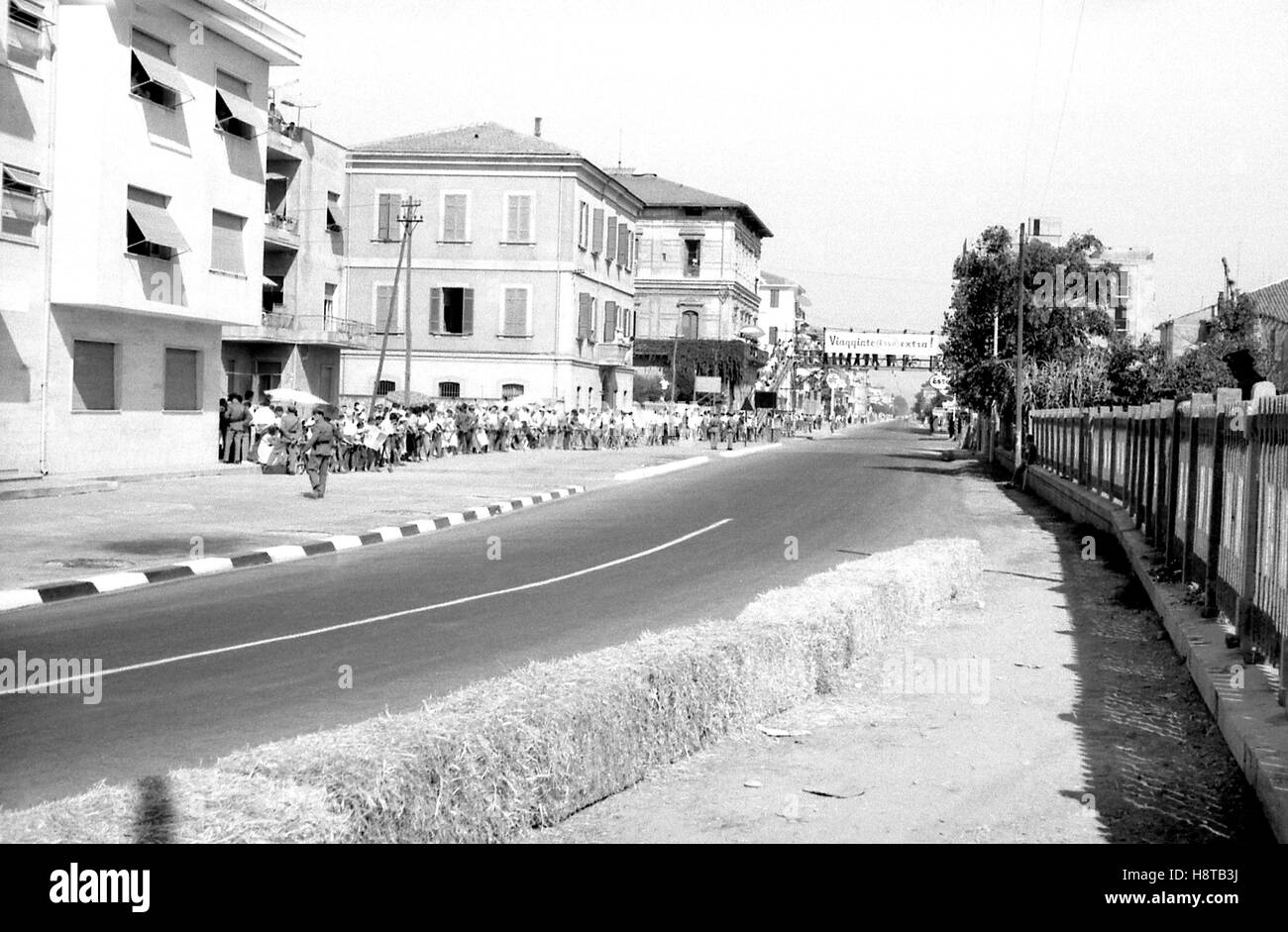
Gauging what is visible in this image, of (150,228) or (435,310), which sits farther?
(435,310)

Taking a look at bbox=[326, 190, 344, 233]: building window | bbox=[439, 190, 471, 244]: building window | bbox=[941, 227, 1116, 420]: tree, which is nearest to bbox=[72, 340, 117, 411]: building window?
bbox=[326, 190, 344, 233]: building window

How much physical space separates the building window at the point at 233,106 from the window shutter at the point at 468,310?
27200 millimetres

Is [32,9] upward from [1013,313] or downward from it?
upward

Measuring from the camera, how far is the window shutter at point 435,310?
2322 inches

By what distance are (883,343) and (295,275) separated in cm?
6171

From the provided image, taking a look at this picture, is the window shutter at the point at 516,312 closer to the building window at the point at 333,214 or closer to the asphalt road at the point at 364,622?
the building window at the point at 333,214

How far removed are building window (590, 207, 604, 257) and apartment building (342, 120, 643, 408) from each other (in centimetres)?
215

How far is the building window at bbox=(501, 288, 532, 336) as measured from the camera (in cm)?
5844

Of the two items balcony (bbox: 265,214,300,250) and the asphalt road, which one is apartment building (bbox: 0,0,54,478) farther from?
balcony (bbox: 265,214,300,250)

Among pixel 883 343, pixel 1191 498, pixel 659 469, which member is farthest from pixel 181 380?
pixel 883 343

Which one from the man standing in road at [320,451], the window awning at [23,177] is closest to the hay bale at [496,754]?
the man standing in road at [320,451]

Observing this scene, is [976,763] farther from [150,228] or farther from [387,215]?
[387,215]

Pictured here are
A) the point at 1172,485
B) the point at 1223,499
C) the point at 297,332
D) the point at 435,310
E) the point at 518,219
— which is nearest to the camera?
the point at 1223,499

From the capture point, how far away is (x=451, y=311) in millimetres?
59094
